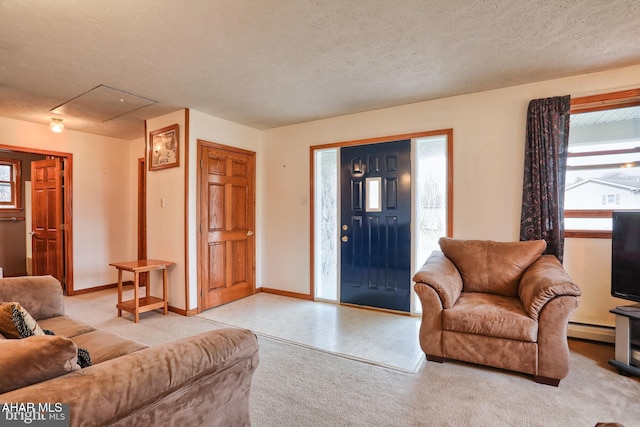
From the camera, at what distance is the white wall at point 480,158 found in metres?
2.89

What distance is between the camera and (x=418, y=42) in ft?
7.59

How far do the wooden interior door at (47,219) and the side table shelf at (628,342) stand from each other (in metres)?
6.47

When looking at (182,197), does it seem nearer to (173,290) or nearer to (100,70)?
(173,290)

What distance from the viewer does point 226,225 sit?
4234 millimetres

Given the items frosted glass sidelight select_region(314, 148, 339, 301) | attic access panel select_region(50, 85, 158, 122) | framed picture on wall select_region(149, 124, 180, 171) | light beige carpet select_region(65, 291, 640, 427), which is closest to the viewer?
light beige carpet select_region(65, 291, 640, 427)

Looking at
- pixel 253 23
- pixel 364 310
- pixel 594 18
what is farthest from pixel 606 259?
pixel 253 23

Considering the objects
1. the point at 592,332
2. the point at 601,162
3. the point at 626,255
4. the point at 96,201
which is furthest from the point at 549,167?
the point at 96,201

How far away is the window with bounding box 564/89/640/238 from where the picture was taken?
2.79 m

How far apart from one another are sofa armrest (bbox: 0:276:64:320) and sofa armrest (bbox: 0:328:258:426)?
1681 mm

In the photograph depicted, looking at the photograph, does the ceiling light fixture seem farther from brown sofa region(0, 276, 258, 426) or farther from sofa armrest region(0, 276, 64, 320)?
brown sofa region(0, 276, 258, 426)

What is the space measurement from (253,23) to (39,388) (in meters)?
2.14

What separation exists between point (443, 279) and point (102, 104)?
403cm

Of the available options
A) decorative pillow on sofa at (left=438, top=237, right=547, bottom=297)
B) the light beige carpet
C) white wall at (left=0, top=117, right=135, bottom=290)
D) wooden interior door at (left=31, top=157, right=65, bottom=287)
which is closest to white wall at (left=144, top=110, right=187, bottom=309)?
white wall at (left=0, top=117, right=135, bottom=290)

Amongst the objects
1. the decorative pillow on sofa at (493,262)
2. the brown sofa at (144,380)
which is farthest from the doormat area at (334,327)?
the brown sofa at (144,380)
